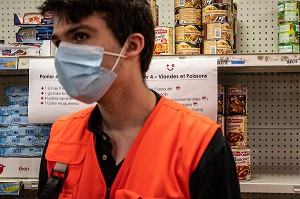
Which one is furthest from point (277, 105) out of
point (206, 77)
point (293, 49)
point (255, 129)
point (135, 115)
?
point (135, 115)

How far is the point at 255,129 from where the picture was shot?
91.7 inches

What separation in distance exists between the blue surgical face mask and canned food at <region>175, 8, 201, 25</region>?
0.71 metres

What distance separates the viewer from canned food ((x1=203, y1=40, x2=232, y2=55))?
1.79 m

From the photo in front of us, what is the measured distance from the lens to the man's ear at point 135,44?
1.26m

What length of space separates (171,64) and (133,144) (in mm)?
659

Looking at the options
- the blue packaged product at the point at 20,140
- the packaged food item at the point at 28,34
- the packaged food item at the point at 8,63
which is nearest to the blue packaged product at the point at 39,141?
the blue packaged product at the point at 20,140

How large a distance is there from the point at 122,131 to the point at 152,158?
0.55 feet

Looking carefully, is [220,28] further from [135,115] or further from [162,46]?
[135,115]

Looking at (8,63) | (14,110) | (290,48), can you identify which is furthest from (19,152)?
(290,48)

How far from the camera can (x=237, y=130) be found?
1827mm

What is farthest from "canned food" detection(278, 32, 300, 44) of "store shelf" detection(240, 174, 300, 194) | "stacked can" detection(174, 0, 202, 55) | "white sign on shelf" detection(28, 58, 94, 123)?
"white sign on shelf" detection(28, 58, 94, 123)

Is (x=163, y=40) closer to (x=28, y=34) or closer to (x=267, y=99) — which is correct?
(x=28, y=34)

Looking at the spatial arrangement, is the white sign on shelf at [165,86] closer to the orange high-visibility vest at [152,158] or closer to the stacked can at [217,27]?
the stacked can at [217,27]

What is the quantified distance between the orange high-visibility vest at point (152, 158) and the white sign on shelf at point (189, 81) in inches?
19.5
